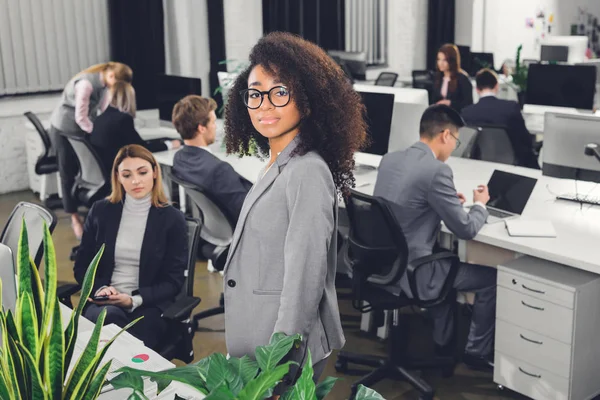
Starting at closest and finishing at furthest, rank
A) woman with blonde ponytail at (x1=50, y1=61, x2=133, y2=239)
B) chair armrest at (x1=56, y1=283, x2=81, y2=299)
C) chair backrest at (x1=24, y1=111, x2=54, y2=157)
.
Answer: chair armrest at (x1=56, y1=283, x2=81, y2=299), woman with blonde ponytail at (x1=50, y1=61, x2=133, y2=239), chair backrest at (x1=24, y1=111, x2=54, y2=157)

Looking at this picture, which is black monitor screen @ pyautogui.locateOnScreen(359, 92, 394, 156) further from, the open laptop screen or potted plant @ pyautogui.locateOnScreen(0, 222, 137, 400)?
potted plant @ pyautogui.locateOnScreen(0, 222, 137, 400)

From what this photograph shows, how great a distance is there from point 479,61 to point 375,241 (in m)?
5.93

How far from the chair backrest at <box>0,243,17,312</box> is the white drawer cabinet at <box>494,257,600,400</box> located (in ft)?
6.71

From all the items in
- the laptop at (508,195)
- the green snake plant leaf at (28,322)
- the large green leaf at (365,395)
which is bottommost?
the laptop at (508,195)

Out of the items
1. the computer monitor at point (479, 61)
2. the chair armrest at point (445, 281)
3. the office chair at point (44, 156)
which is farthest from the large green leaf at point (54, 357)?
the computer monitor at point (479, 61)

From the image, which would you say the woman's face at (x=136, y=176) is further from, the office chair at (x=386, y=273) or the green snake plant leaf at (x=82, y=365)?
the green snake plant leaf at (x=82, y=365)

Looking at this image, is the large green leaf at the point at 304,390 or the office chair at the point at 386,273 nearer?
the large green leaf at the point at 304,390

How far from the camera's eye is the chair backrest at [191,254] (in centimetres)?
290

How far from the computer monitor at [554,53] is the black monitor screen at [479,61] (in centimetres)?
62

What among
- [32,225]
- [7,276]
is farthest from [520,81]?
[7,276]

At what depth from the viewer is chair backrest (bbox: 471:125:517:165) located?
193 inches

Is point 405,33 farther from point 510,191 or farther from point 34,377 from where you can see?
point 34,377

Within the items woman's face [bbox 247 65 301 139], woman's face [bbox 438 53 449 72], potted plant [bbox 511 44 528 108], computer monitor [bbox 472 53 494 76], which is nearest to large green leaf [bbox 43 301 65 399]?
woman's face [bbox 247 65 301 139]

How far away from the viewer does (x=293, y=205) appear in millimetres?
1742
